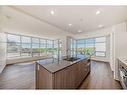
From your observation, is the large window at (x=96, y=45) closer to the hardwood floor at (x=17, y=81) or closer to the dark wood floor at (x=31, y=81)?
the dark wood floor at (x=31, y=81)

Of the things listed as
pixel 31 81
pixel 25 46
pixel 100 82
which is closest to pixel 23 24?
pixel 31 81

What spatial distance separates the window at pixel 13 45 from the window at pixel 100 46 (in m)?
7.04

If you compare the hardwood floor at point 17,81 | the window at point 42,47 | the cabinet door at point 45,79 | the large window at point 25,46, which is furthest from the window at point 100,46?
the cabinet door at point 45,79

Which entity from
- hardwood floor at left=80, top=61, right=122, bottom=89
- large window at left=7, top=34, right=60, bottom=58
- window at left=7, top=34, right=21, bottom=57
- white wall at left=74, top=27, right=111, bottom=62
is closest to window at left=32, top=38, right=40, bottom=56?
large window at left=7, top=34, right=60, bottom=58

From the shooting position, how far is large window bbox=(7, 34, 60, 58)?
6.42m

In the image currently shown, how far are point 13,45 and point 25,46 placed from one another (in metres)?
1.16

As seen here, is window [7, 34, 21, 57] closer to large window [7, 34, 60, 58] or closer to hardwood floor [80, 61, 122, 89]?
large window [7, 34, 60, 58]

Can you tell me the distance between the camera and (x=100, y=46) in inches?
319
